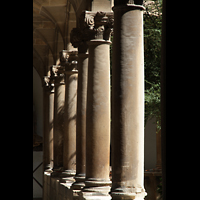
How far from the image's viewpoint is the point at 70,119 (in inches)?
502

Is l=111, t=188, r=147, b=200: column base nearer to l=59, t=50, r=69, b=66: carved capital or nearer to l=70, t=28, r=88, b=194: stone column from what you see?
l=70, t=28, r=88, b=194: stone column

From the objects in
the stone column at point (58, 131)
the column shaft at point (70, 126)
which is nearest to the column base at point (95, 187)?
the column shaft at point (70, 126)

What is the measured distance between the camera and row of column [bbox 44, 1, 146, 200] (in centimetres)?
579

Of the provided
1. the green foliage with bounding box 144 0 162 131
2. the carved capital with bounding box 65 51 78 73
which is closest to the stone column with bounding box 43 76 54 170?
the green foliage with bounding box 144 0 162 131

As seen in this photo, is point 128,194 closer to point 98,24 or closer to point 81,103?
point 98,24

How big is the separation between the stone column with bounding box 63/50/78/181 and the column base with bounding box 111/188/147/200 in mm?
6660

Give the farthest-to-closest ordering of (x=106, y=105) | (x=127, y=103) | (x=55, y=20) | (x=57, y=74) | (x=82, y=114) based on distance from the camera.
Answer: (x=57, y=74) → (x=55, y=20) → (x=82, y=114) → (x=106, y=105) → (x=127, y=103)

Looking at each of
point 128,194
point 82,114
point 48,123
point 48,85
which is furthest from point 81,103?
point 48,85

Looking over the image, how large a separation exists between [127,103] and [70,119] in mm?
7022

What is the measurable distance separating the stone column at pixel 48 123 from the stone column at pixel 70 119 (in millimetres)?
5528

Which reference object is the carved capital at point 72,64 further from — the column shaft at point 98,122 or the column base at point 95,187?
the column base at point 95,187
